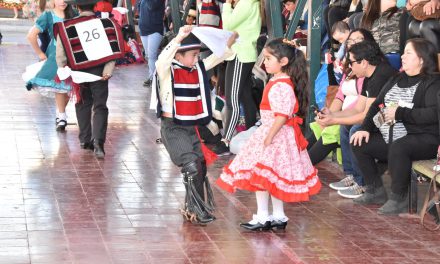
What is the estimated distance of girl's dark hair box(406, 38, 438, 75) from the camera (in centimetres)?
877

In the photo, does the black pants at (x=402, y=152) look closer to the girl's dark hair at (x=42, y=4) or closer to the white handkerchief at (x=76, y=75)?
the white handkerchief at (x=76, y=75)

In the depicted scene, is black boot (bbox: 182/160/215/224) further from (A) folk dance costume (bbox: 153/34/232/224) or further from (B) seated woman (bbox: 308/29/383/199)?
(B) seated woman (bbox: 308/29/383/199)

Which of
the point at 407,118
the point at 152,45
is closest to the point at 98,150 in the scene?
the point at 407,118

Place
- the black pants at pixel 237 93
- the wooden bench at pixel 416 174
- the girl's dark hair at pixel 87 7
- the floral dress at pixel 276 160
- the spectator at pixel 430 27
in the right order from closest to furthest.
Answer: the floral dress at pixel 276 160 < the wooden bench at pixel 416 174 < the spectator at pixel 430 27 < the girl's dark hair at pixel 87 7 < the black pants at pixel 237 93

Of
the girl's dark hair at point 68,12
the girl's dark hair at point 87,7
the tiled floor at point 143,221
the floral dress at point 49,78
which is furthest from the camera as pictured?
the floral dress at point 49,78

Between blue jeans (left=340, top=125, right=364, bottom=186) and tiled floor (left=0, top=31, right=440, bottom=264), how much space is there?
0.96ft

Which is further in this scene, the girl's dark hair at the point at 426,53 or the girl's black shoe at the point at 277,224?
the girl's dark hair at the point at 426,53

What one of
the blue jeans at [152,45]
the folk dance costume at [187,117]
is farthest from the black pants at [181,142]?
the blue jeans at [152,45]

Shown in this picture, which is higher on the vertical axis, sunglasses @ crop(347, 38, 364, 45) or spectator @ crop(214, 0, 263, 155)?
sunglasses @ crop(347, 38, 364, 45)

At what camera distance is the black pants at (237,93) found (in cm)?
1188

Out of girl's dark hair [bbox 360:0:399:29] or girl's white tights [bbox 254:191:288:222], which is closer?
girl's white tights [bbox 254:191:288:222]

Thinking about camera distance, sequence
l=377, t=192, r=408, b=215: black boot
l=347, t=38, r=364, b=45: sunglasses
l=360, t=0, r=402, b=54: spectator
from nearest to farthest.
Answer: l=377, t=192, r=408, b=215: black boot → l=347, t=38, r=364, b=45: sunglasses → l=360, t=0, r=402, b=54: spectator

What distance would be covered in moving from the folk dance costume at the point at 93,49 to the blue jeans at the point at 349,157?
A: 2855mm

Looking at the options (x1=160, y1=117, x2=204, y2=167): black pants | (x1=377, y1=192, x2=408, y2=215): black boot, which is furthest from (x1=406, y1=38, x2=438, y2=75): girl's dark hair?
(x1=160, y1=117, x2=204, y2=167): black pants
